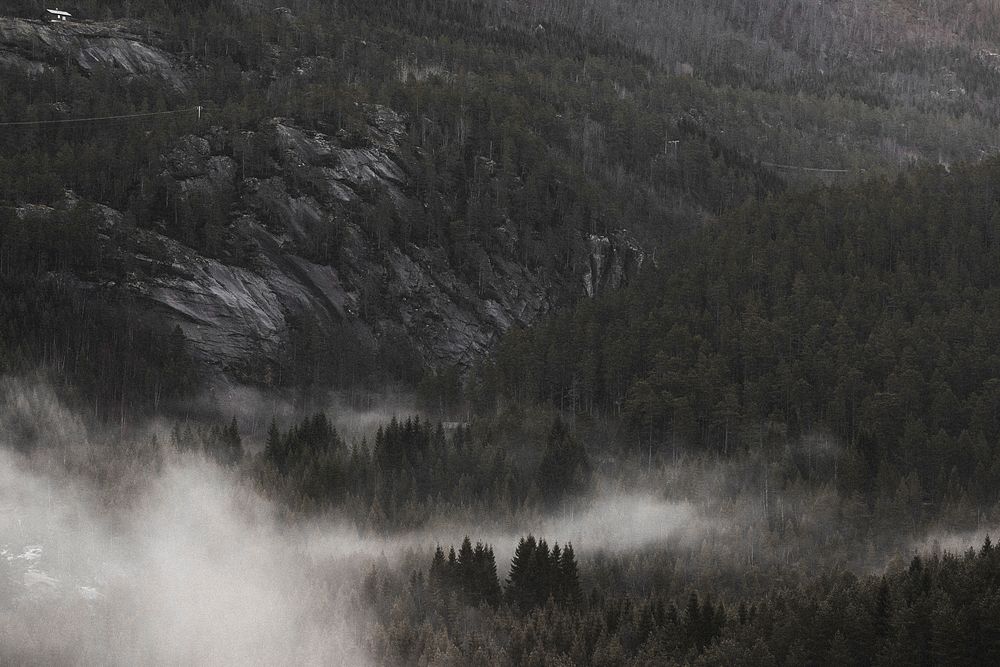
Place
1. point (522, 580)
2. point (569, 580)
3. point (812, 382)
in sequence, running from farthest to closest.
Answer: point (812, 382) < point (522, 580) < point (569, 580)

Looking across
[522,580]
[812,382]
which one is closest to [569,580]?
[522,580]

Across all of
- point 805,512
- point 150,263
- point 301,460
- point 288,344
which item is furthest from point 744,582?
point 150,263

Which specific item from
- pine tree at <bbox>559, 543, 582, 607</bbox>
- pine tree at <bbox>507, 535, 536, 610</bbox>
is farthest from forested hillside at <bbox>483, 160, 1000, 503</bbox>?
pine tree at <bbox>507, 535, 536, 610</bbox>

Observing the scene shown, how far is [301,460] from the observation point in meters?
175

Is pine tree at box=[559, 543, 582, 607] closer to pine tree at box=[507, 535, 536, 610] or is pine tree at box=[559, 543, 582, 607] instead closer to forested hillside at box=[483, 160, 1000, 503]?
pine tree at box=[507, 535, 536, 610]

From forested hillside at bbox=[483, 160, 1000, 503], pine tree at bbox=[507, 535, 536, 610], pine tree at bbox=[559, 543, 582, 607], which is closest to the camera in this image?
pine tree at bbox=[559, 543, 582, 607]

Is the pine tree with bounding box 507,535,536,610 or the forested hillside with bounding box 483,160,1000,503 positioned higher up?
the forested hillside with bounding box 483,160,1000,503

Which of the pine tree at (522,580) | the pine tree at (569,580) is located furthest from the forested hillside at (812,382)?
the pine tree at (522,580)

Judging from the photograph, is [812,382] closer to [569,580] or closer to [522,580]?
[569,580]

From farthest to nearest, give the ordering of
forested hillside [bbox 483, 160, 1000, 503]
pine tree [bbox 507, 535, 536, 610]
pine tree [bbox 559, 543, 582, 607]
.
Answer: forested hillside [bbox 483, 160, 1000, 503], pine tree [bbox 507, 535, 536, 610], pine tree [bbox 559, 543, 582, 607]

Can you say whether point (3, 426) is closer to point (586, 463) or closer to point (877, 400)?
point (586, 463)

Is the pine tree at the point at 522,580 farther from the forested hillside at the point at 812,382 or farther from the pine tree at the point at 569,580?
the forested hillside at the point at 812,382

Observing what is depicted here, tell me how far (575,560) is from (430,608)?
18404 mm

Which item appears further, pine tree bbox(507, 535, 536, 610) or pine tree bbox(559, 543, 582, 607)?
pine tree bbox(507, 535, 536, 610)
